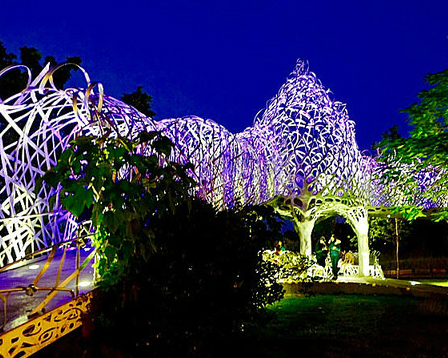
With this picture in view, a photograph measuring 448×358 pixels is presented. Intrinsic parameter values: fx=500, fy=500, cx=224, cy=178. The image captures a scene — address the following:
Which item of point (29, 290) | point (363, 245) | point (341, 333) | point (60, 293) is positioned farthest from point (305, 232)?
point (29, 290)

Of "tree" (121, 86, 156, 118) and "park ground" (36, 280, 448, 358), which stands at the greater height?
"tree" (121, 86, 156, 118)

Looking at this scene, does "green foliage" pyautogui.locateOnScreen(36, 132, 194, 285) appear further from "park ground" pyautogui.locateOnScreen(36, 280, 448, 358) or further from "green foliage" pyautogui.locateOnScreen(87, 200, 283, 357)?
"park ground" pyautogui.locateOnScreen(36, 280, 448, 358)

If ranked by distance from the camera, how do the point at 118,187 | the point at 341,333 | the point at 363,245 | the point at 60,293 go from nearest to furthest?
the point at 118,187, the point at 60,293, the point at 341,333, the point at 363,245

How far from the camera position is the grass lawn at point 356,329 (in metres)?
6.47

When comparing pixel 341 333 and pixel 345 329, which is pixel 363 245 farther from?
pixel 341 333

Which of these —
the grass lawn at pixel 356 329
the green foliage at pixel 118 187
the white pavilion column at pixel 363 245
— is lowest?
the grass lawn at pixel 356 329

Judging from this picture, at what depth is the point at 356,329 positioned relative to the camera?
310 inches

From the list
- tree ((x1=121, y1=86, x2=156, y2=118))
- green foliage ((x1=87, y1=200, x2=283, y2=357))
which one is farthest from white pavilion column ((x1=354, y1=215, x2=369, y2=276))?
green foliage ((x1=87, y1=200, x2=283, y2=357))

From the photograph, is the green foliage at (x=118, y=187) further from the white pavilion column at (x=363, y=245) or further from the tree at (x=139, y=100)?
the tree at (x=139, y=100)

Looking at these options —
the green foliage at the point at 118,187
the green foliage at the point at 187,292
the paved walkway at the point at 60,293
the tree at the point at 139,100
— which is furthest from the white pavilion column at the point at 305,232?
the green foliage at the point at 118,187


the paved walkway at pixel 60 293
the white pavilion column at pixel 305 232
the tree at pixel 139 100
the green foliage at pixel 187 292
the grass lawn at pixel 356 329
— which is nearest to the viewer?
the green foliage at pixel 187 292

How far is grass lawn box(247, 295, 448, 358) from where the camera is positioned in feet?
21.2

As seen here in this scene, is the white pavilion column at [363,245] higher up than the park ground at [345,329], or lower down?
higher up

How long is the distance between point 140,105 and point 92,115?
15123 mm
